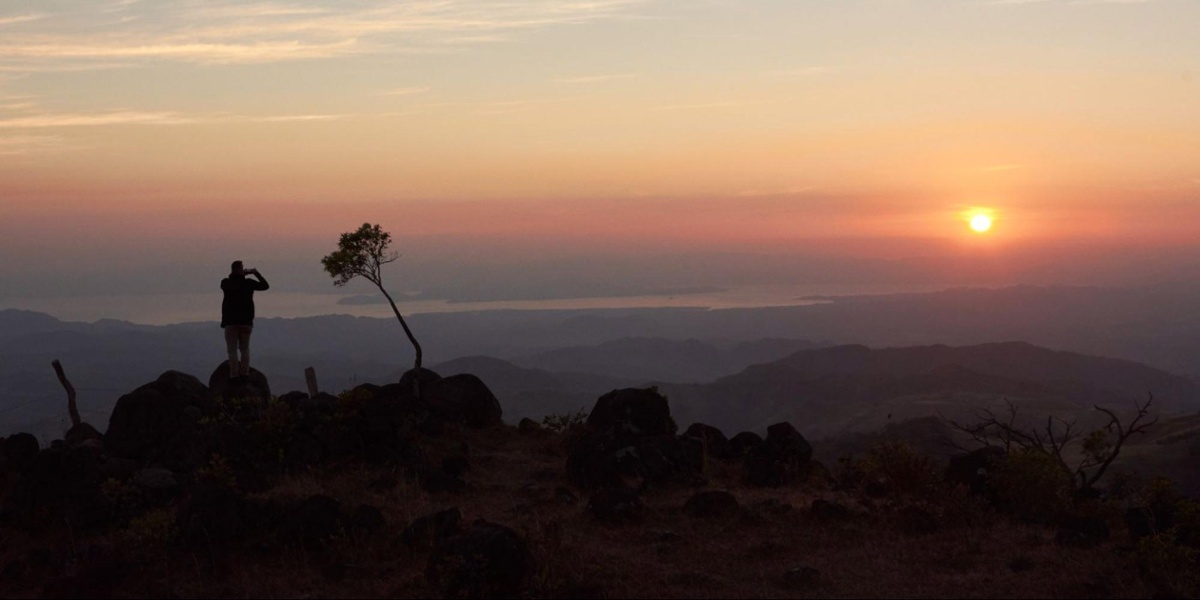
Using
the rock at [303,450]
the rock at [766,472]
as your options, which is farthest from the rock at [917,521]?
the rock at [303,450]

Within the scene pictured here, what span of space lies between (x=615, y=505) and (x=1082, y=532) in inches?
349

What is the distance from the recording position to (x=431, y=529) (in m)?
16.8

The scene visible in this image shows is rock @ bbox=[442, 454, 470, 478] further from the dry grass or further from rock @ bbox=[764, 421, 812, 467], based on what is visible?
rock @ bbox=[764, 421, 812, 467]

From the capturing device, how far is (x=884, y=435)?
387 ft

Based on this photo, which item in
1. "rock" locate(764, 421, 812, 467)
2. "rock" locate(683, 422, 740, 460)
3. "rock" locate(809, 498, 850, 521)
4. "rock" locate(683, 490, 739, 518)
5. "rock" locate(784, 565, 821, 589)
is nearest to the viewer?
"rock" locate(784, 565, 821, 589)

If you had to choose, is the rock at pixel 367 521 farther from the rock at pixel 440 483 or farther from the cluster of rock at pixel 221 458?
the rock at pixel 440 483

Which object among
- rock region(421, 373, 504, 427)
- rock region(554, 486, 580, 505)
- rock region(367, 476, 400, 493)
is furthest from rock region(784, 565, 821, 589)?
rock region(421, 373, 504, 427)

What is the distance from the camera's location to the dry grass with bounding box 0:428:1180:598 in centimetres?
1476

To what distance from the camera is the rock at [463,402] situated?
1101 inches

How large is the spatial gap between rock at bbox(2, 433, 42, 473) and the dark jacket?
562 centimetres

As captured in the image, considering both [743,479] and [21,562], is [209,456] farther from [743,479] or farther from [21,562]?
[743,479]

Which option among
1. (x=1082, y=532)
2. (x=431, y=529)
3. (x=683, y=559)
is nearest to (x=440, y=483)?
(x=431, y=529)

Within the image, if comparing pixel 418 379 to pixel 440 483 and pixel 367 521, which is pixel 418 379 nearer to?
pixel 440 483

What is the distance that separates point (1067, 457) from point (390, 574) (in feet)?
304
